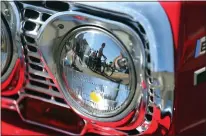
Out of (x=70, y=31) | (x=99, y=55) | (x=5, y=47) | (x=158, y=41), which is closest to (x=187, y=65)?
(x=158, y=41)

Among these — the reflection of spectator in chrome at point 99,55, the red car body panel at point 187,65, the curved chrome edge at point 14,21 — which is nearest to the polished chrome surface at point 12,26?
the curved chrome edge at point 14,21

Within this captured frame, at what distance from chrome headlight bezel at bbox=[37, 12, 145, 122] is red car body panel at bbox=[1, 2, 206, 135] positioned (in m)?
0.10

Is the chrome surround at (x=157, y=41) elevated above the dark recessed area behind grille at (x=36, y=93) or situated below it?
above

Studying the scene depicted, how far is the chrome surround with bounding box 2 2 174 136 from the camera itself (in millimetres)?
1248

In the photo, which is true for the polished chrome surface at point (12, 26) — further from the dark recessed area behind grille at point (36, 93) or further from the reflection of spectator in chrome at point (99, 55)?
the reflection of spectator in chrome at point (99, 55)

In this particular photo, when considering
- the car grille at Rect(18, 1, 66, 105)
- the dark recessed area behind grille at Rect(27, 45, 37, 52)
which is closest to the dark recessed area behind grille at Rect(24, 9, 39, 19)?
the car grille at Rect(18, 1, 66, 105)

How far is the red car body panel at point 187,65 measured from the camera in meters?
1.24

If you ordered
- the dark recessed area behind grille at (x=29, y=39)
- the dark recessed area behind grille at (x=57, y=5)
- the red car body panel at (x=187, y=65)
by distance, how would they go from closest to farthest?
the red car body panel at (x=187, y=65), the dark recessed area behind grille at (x=57, y=5), the dark recessed area behind grille at (x=29, y=39)

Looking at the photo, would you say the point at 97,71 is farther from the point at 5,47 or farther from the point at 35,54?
the point at 5,47

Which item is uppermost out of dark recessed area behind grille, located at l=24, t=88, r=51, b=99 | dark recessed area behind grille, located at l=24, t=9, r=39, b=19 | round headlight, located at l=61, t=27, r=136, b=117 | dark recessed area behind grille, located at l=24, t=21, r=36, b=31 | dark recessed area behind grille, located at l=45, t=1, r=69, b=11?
dark recessed area behind grille, located at l=45, t=1, r=69, b=11

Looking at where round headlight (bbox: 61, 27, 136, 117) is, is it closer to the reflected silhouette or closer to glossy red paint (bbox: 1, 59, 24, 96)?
the reflected silhouette

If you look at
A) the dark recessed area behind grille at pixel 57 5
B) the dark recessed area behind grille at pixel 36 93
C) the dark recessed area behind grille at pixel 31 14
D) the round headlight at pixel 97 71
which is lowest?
the dark recessed area behind grille at pixel 36 93

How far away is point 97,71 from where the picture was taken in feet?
4.47

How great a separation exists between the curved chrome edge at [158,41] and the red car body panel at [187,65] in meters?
0.02
